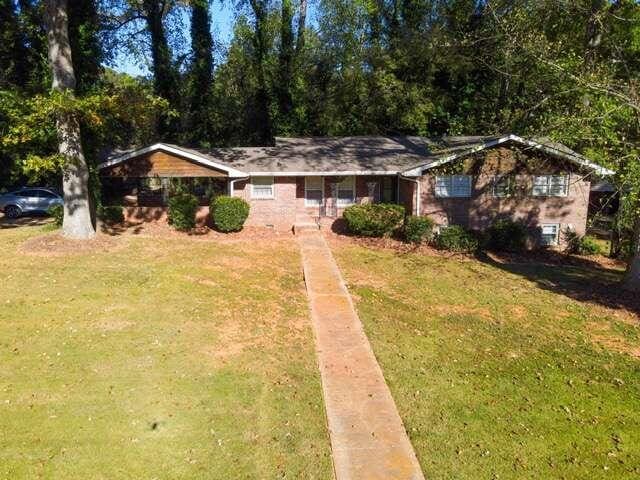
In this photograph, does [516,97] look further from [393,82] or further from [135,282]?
[135,282]

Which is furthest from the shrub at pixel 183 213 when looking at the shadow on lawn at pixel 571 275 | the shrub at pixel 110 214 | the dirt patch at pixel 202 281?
the shadow on lawn at pixel 571 275

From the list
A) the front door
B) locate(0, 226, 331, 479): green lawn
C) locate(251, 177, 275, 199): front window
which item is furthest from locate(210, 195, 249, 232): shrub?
locate(0, 226, 331, 479): green lawn

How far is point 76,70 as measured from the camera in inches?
772

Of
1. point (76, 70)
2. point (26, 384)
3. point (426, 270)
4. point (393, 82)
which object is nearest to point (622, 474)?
point (26, 384)

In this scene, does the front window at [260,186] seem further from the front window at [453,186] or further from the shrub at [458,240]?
the shrub at [458,240]

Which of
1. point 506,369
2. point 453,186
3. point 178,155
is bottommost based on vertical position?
point 506,369

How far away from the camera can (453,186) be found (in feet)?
68.8

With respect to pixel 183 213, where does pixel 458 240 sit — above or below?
below

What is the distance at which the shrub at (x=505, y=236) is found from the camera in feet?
66.5

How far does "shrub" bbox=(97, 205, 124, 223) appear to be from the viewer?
21344mm

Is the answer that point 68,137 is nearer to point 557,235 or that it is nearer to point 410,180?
point 410,180

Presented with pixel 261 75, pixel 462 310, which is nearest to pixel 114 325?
pixel 462 310

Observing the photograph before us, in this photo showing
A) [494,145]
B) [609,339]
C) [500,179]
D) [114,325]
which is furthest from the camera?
[500,179]

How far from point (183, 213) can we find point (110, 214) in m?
3.48
